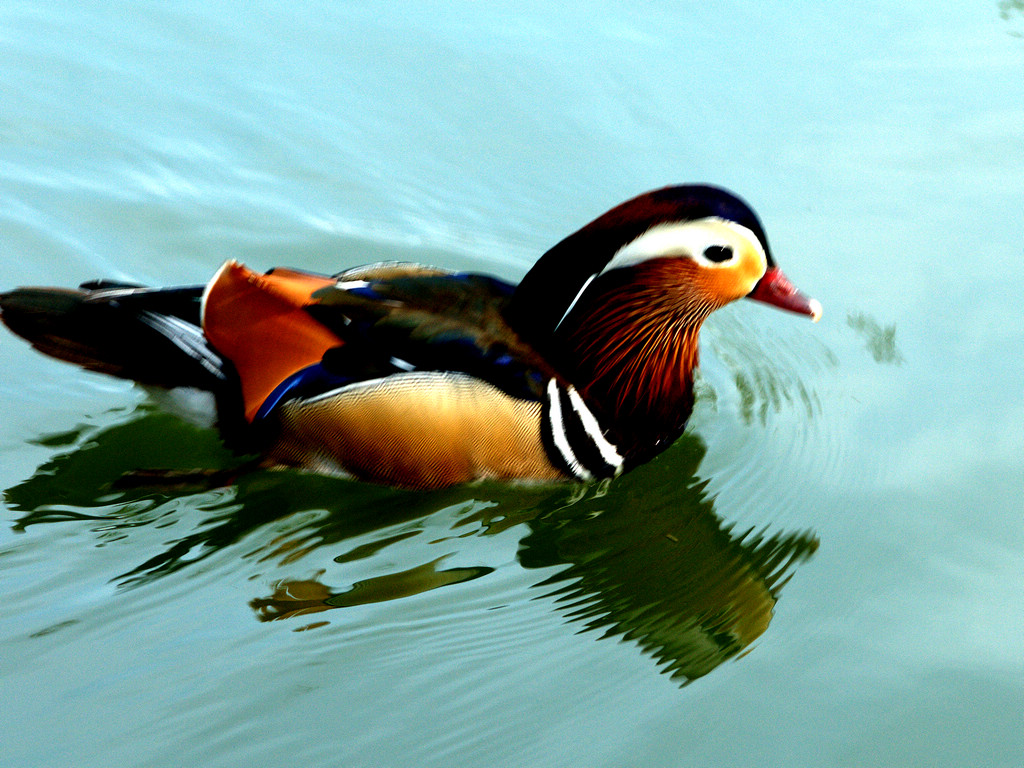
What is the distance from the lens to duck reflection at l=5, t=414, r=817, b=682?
11.8 ft

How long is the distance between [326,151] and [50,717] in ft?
10.8

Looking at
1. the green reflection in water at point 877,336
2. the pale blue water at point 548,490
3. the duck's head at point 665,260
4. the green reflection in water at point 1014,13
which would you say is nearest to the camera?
the pale blue water at point 548,490

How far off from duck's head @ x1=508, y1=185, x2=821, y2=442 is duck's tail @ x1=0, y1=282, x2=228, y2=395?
0.97m

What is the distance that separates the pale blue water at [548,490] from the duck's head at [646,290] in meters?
0.34

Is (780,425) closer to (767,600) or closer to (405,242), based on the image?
(767,600)

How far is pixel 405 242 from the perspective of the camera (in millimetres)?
5348

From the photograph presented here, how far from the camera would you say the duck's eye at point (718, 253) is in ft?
12.7

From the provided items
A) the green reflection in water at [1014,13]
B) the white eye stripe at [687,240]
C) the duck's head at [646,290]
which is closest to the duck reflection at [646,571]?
the duck's head at [646,290]

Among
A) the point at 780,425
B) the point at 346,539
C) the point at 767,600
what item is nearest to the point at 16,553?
the point at 346,539

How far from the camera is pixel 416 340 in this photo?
12.5 ft

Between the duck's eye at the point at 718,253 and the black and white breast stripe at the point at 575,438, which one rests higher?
the duck's eye at the point at 718,253

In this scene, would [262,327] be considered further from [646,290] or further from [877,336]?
[877,336]

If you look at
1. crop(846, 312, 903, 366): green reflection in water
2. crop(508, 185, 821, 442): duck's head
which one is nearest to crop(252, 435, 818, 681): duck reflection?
crop(508, 185, 821, 442): duck's head

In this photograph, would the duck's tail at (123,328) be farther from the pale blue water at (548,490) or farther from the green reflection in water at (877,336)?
the green reflection in water at (877,336)
